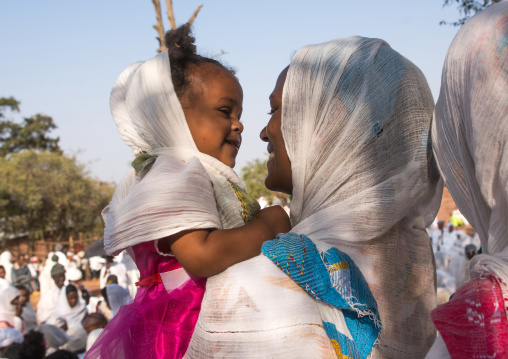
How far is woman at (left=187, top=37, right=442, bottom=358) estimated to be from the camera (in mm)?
1456

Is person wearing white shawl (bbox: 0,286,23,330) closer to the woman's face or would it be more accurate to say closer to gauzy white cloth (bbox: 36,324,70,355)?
gauzy white cloth (bbox: 36,324,70,355)

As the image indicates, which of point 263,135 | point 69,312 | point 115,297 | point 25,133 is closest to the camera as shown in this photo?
point 263,135

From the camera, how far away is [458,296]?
1.12 meters

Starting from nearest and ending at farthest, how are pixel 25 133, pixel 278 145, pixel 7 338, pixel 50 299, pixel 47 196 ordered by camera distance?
pixel 278 145, pixel 7 338, pixel 50 299, pixel 47 196, pixel 25 133

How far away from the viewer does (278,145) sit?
1923mm

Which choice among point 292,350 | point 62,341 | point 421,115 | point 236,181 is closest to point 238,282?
point 292,350

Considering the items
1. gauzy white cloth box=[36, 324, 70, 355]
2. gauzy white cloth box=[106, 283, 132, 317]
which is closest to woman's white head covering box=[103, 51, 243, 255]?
gauzy white cloth box=[36, 324, 70, 355]

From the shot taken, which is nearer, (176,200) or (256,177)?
(176,200)

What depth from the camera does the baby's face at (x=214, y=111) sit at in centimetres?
209

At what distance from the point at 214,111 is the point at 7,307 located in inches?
252

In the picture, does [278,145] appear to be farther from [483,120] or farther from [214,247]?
[483,120]

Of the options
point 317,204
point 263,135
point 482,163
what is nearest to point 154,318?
point 317,204

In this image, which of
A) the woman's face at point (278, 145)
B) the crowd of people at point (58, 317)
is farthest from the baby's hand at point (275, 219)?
the crowd of people at point (58, 317)

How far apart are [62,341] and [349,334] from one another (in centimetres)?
556
